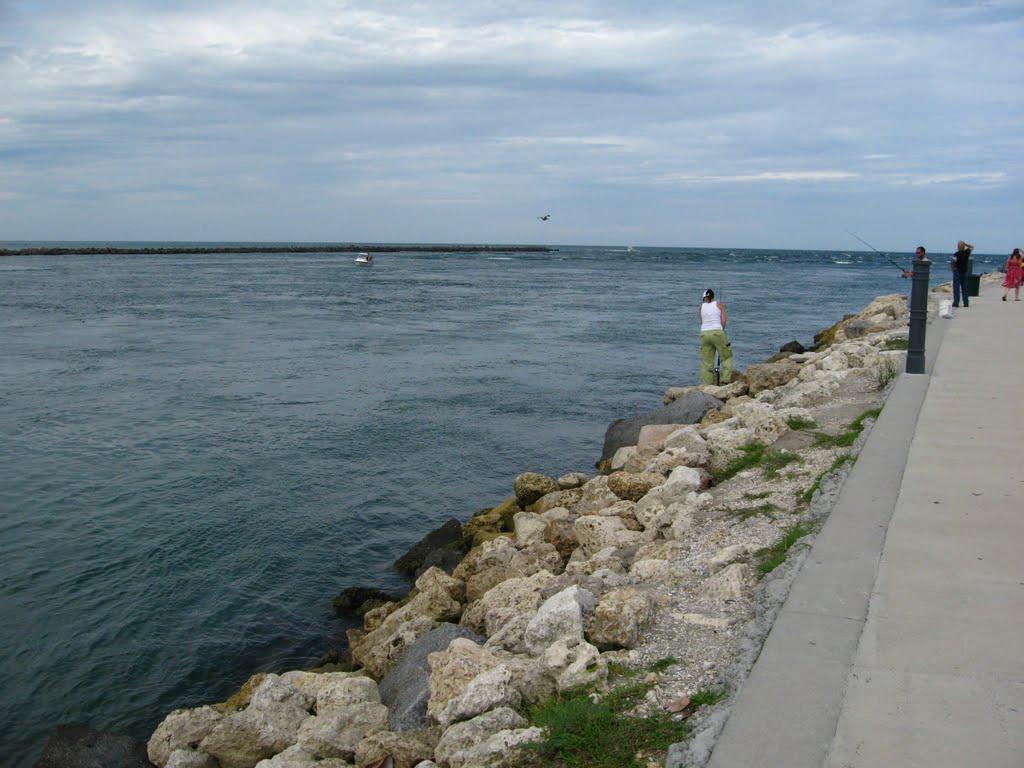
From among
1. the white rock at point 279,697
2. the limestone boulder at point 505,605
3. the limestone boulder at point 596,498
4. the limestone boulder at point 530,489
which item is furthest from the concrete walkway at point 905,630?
the limestone boulder at point 530,489

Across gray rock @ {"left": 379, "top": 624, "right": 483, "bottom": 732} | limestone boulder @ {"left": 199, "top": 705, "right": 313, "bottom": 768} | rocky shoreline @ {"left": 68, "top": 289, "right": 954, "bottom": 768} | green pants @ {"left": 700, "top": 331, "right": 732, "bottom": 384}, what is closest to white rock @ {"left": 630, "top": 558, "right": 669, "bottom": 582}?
rocky shoreline @ {"left": 68, "top": 289, "right": 954, "bottom": 768}

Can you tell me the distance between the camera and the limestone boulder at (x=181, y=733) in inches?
246

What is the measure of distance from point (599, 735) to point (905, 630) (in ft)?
5.44

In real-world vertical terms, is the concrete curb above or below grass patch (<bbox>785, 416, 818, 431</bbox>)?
below

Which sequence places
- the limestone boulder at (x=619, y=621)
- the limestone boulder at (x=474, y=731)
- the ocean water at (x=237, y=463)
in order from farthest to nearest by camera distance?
1. the ocean water at (x=237, y=463)
2. the limestone boulder at (x=619, y=621)
3. the limestone boulder at (x=474, y=731)

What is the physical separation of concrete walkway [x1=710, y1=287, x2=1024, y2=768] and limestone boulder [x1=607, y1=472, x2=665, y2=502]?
84.0 inches

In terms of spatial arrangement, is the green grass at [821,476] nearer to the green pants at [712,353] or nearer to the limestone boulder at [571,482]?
the limestone boulder at [571,482]

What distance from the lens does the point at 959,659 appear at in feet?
13.8

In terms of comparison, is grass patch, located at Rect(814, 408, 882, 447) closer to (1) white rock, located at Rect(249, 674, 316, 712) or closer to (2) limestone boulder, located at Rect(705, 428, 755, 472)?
(2) limestone boulder, located at Rect(705, 428, 755, 472)

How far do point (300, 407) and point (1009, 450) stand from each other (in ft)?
43.0

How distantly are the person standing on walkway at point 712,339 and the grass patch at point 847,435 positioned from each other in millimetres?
7591

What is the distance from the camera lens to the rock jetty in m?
4.55

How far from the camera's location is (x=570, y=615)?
5191mm

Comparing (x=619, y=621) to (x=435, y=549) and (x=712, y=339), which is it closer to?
(x=435, y=549)
